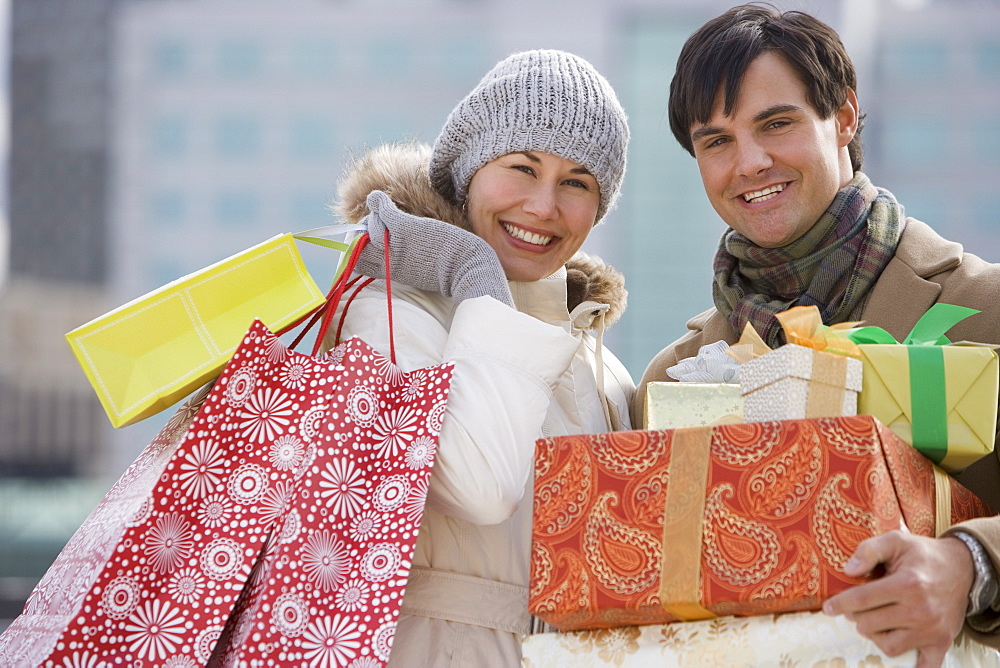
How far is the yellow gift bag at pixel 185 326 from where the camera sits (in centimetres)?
136

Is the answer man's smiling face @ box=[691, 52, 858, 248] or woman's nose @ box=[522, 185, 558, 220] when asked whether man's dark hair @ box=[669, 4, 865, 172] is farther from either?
woman's nose @ box=[522, 185, 558, 220]

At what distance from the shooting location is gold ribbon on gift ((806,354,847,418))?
4.01 feet

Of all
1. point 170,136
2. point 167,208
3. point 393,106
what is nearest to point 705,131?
point 167,208

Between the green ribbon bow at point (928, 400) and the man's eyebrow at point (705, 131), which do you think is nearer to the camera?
the green ribbon bow at point (928, 400)

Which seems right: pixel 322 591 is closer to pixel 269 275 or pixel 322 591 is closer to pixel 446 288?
pixel 269 275

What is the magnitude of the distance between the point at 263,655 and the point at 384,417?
352 millimetres

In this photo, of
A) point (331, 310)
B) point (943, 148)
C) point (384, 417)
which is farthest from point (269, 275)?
point (943, 148)

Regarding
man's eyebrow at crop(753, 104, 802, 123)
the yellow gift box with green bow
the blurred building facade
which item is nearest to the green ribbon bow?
the yellow gift box with green bow

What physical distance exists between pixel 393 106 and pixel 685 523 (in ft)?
119

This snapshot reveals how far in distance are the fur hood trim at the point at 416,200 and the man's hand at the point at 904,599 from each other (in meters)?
0.98

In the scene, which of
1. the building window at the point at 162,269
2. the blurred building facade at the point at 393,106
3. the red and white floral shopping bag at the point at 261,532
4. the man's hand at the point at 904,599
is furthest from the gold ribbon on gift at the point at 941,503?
the building window at the point at 162,269

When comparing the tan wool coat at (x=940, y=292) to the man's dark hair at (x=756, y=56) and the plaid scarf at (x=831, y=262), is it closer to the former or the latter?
the plaid scarf at (x=831, y=262)

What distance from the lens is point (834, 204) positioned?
1.88 meters

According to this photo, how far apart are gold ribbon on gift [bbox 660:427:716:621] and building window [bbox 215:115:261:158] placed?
1427 inches
